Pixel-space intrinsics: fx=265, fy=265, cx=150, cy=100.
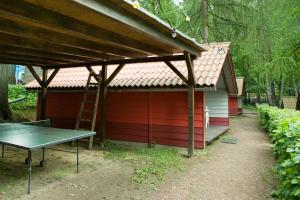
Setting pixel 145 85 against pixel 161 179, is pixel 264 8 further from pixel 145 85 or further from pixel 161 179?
pixel 161 179

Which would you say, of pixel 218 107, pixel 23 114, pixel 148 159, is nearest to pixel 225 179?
pixel 148 159

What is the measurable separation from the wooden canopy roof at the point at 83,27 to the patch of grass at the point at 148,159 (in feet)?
9.50

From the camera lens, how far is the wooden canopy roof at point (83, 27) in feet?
12.8

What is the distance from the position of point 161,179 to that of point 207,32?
946 cm

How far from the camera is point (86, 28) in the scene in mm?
5008

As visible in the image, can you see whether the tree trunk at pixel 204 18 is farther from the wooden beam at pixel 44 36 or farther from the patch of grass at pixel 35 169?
the patch of grass at pixel 35 169

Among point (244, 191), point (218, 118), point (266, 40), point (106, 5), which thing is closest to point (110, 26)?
point (106, 5)

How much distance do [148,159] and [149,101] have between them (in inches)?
97.1

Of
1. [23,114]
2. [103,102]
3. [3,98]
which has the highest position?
[3,98]

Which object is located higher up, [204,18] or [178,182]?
[204,18]

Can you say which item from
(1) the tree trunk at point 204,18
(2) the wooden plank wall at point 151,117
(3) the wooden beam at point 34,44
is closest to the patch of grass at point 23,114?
(2) the wooden plank wall at point 151,117

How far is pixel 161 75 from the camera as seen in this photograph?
29.8ft

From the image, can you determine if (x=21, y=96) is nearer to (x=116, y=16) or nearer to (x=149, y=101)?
(x=149, y=101)

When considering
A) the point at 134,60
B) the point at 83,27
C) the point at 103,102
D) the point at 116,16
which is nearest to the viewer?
the point at 116,16
